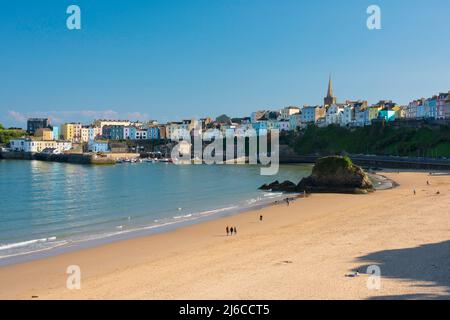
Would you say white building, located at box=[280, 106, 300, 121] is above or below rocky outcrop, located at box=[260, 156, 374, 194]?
above

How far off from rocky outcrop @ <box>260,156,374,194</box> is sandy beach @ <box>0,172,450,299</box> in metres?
14.0

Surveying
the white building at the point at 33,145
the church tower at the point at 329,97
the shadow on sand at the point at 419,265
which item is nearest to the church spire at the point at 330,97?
the church tower at the point at 329,97

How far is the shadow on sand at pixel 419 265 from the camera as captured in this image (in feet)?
39.1

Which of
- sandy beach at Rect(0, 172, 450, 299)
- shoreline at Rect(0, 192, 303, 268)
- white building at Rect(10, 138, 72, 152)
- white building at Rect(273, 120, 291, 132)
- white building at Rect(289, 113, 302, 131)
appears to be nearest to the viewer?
sandy beach at Rect(0, 172, 450, 299)

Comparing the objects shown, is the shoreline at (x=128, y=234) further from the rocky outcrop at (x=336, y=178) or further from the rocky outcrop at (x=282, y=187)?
the rocky outcrop at (x=282, y=187)

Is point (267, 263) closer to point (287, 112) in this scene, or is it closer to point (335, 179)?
point (335, 179)

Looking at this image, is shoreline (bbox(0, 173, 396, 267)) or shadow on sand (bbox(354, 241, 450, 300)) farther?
shoreline (bbox(0, 173, 396, 267))

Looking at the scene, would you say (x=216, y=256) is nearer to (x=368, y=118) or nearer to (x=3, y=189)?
(x=3, y=189)

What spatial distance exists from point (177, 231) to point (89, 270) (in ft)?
27.4

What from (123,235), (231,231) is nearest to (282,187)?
(231,231)

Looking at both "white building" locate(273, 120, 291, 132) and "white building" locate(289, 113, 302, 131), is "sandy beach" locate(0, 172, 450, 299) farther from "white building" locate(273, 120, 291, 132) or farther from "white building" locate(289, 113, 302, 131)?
"white building" locate(273, 120, 291, 132)

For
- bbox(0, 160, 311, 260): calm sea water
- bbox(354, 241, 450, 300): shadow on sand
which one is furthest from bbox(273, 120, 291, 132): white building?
bbox(354, 241, 450, 300): shadow on sand

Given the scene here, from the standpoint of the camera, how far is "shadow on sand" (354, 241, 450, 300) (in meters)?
11.9

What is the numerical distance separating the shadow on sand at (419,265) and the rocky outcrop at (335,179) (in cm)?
2462
